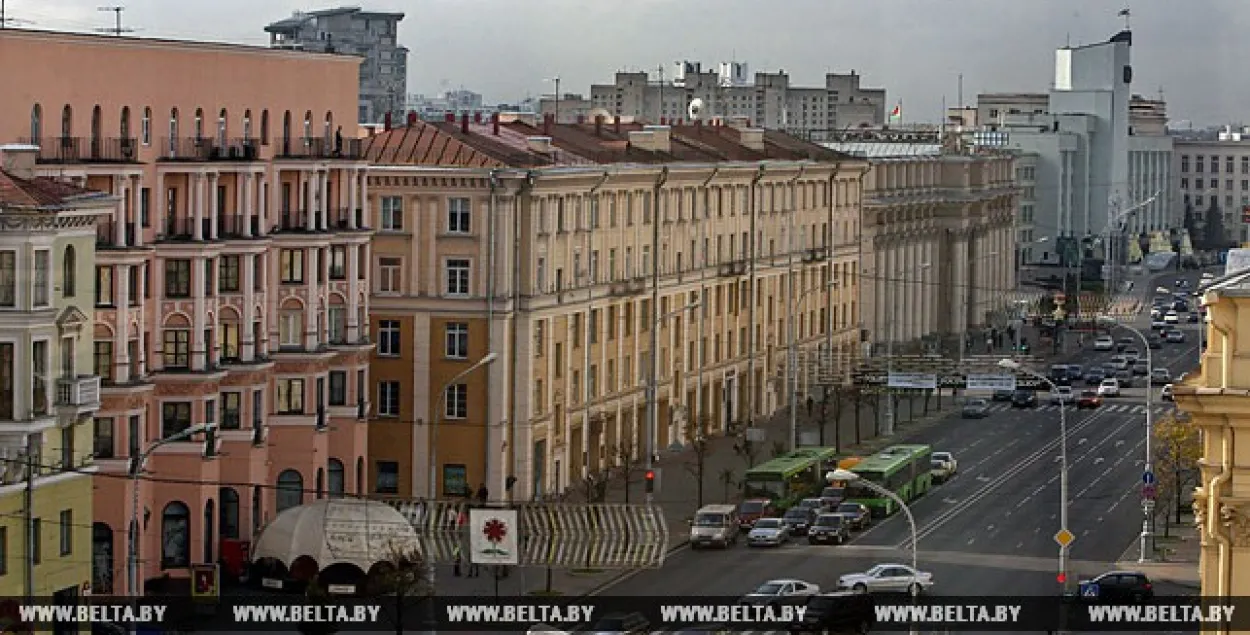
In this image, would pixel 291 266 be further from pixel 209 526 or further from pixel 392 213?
pixel 392 213

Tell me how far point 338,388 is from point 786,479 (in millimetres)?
13296

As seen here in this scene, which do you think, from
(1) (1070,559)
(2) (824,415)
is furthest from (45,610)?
(2) (824,415)

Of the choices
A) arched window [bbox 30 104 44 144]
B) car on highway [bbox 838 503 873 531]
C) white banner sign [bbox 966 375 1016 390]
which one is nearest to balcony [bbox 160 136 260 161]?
arched window [bbox 30 104 44 144]

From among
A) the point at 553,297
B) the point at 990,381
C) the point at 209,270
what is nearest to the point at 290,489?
the point at 209,270

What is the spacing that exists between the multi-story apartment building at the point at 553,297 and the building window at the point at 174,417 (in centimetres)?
549

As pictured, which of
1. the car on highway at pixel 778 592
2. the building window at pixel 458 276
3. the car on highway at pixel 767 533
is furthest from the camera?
the building window at pixel 458 276

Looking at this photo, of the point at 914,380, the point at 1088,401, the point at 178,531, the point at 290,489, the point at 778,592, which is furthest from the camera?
the point at 1088,401

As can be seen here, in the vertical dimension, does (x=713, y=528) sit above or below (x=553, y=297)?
below

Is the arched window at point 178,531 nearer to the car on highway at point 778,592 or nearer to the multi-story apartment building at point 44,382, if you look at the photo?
the multi-story apartment building at point 44,382

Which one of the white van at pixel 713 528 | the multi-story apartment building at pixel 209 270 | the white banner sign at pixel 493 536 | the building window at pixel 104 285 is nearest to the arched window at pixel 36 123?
the multi-story apartment building at pixel 209 270

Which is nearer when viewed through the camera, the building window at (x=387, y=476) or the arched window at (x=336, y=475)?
the arched window at (x=336, y=475)

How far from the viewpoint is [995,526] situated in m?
74.6

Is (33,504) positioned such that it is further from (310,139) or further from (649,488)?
(649,488)

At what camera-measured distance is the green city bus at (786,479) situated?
78375mm
